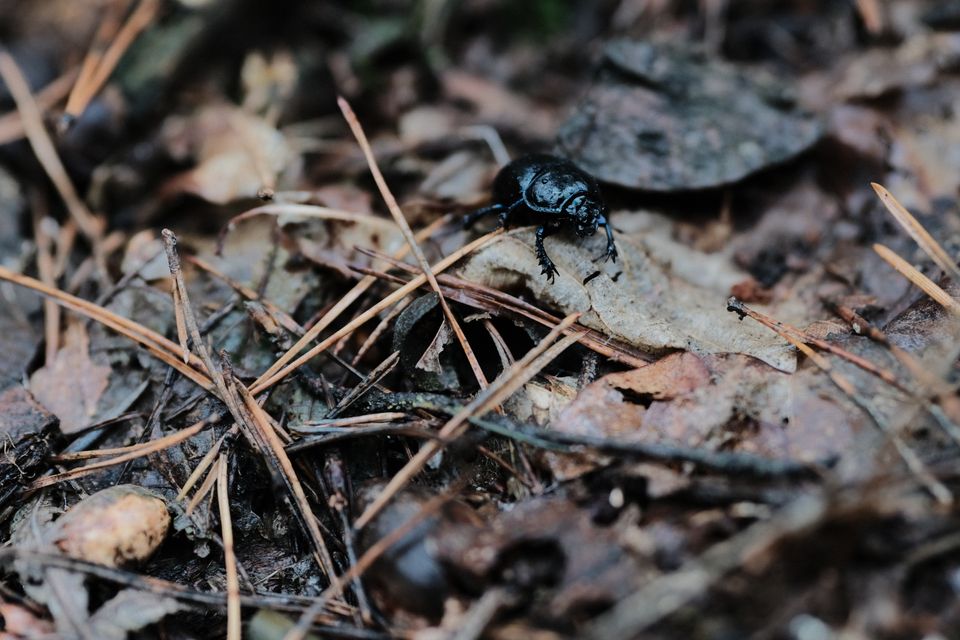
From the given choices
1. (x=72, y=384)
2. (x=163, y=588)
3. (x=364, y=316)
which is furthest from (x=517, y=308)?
(x=72, y=384)

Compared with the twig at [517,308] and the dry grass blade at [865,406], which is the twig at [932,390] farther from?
the twig at [517,308]

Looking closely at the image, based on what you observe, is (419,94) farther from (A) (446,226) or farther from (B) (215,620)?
(B) (215,620)

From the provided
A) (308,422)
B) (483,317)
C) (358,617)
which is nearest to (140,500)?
(308,422)

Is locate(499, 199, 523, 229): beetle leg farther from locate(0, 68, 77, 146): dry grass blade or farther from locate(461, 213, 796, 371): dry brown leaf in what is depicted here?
locate(0, 68, 77, 146): dry grass blade

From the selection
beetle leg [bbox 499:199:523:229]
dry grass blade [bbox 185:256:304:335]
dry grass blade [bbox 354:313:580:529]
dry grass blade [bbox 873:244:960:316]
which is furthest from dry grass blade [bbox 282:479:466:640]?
dry grass blade [bbox 873:244:960:316]

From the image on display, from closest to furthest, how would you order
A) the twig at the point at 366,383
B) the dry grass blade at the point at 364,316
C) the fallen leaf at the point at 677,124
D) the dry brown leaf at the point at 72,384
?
1. the twig at the point at 366,383
2. the dry grass blade at the point at 364,316
3. the dry brown leaf at the point at 72,384
4. the fallen leaf at the point at 677,124

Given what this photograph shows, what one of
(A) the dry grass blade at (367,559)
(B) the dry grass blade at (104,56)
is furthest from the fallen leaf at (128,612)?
(B) the dry grass blade at (104,56)
